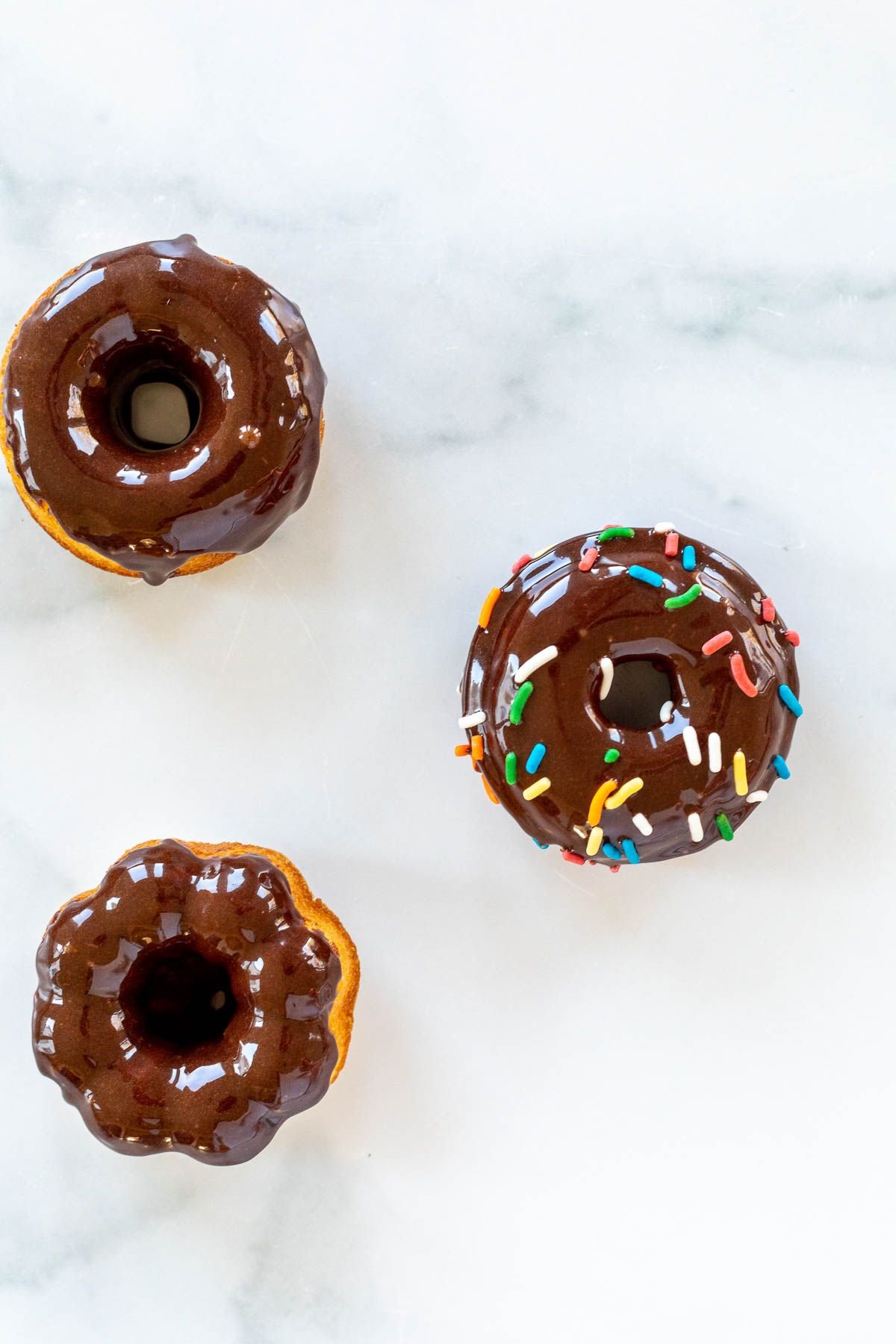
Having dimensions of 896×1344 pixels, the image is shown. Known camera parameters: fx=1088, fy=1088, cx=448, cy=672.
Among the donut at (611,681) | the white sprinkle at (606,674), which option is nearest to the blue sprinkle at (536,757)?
the donut at (611,681)

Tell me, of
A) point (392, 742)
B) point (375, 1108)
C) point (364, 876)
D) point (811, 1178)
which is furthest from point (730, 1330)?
point (392, 742)

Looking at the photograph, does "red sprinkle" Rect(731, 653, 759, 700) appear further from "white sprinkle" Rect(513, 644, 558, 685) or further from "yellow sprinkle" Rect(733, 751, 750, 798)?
"white sprinkle" Rect(513, 644, 558, 685)

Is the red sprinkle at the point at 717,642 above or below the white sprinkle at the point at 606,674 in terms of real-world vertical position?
above

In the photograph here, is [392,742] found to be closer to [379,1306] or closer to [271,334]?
[271,334]

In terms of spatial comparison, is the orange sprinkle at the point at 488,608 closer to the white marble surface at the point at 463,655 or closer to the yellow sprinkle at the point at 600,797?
the white marble surface at the point at 463,655

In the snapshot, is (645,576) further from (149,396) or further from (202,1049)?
(202,1049)
